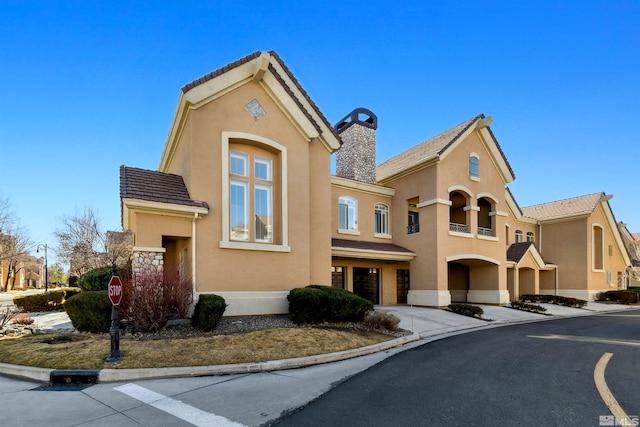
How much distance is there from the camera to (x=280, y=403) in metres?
5.76

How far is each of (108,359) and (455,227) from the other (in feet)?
66.2

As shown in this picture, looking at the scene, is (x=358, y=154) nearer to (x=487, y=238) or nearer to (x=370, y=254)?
(x=370, y=254)

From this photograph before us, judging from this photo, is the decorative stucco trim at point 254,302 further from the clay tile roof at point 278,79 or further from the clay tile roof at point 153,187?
the clay tile roof at point 278,79

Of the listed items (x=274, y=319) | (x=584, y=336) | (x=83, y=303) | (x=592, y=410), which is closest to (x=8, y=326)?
(x=83, y=303)

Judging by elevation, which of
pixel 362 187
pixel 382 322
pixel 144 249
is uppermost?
pixel 362 187

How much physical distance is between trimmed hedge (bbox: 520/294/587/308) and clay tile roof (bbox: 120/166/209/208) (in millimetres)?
24892

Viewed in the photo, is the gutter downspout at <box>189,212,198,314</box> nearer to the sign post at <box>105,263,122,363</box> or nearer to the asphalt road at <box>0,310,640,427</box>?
the sign post at <box>105,263,122,363</box>

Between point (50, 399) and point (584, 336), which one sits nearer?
point (50, 399)

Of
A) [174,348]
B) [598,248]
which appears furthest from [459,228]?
[174,348]

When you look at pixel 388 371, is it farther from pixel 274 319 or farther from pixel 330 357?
pixel 274 319

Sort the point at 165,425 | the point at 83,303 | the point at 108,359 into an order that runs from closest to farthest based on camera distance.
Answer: the point at 165,425, the point at 108,359, the point at 83,303

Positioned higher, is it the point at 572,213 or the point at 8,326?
the point at 572,213

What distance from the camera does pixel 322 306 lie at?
12609 millimetres

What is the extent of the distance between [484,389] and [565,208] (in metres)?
32.5
